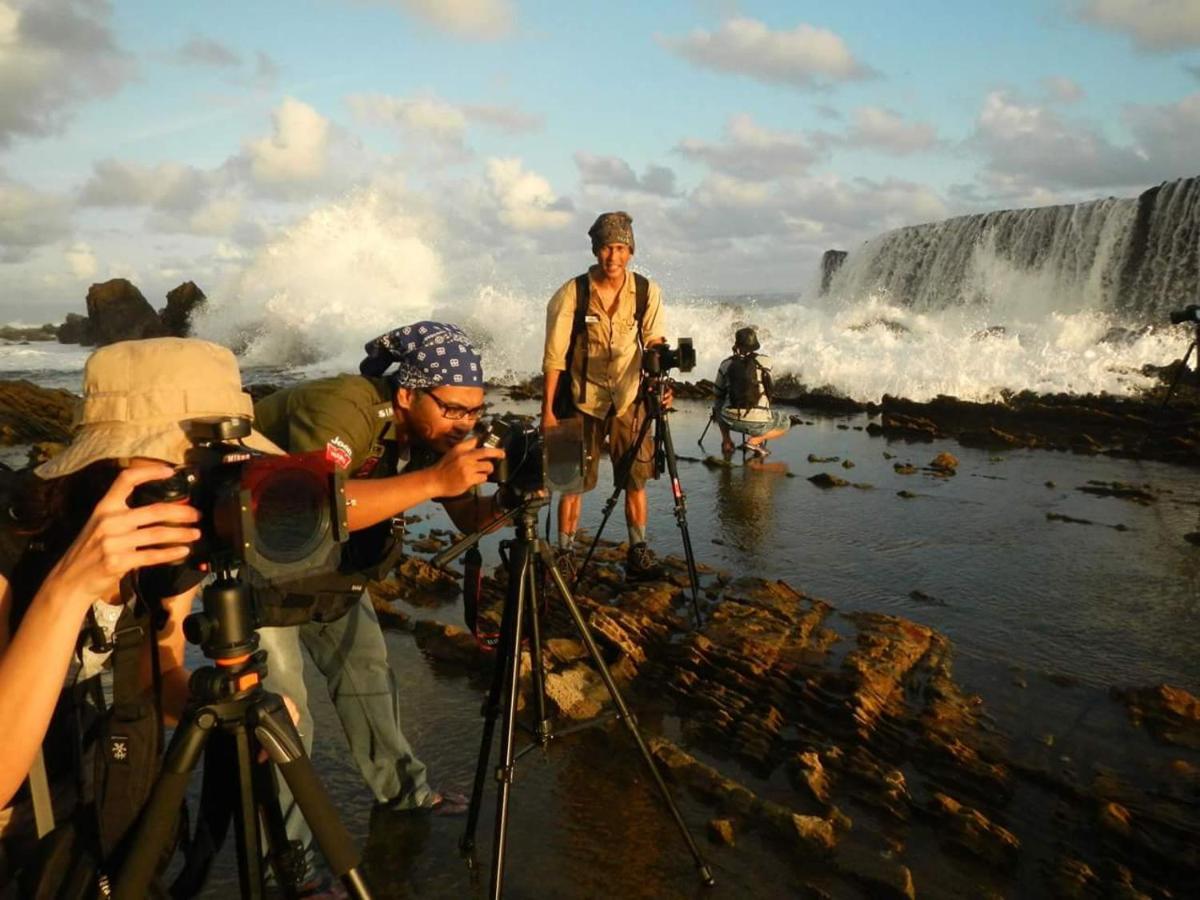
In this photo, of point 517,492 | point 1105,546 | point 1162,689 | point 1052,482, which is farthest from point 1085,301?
point 517,492

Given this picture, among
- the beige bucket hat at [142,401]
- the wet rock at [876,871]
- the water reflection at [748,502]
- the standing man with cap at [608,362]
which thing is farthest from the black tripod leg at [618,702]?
the water reflection at [748,502]

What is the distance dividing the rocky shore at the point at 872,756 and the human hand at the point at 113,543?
217 cm

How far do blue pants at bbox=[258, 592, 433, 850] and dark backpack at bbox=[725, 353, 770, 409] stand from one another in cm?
721

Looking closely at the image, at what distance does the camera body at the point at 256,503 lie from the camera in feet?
4.99

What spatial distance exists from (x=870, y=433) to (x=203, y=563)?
11.5 metres

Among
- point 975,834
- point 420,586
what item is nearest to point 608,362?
point 420,586

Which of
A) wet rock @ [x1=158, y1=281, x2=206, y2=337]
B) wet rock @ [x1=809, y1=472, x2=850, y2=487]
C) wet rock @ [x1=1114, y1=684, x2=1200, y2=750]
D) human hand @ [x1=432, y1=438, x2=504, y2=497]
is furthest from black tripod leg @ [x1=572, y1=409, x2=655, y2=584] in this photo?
wet rock @ [x1=158, y1=281, x2=206, y2=337]

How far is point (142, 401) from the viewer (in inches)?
70.6

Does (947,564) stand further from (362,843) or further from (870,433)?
(870,433)

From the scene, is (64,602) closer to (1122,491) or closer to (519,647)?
(519,647)

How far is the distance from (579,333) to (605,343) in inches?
7.4

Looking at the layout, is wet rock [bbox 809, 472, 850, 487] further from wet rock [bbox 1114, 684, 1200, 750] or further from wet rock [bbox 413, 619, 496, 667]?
wet rock [bbox 413, 619, 496, 667]

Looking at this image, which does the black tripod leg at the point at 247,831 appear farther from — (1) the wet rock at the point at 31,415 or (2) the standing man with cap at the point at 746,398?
(1) the wet rock at the point at 31,415

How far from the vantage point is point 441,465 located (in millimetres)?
2396
